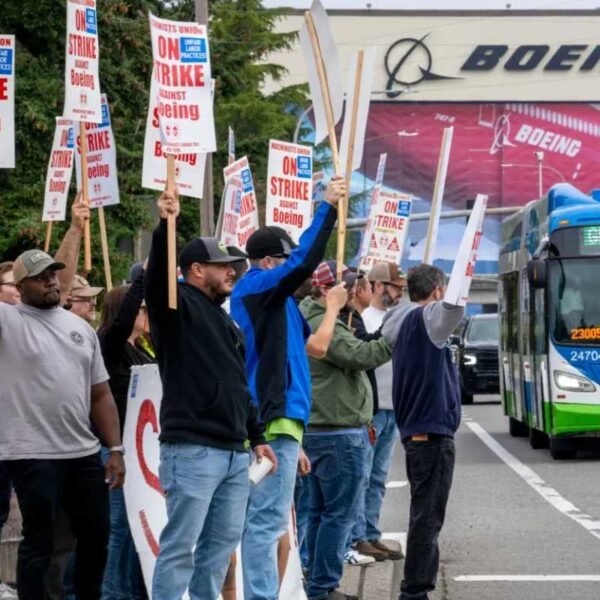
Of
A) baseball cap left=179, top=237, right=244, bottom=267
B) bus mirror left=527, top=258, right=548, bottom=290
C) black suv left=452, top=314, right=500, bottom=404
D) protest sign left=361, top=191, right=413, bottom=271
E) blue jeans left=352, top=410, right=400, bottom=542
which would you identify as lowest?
black suv left=452, top=314, right=500, bottom=404

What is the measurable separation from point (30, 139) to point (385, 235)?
10.6m

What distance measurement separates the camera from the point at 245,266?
8062 millimetres

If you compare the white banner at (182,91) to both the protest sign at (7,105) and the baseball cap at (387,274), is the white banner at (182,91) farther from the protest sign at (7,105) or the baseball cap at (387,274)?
the protest sign at (7,105)

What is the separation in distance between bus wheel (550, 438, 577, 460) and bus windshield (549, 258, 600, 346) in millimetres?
1305

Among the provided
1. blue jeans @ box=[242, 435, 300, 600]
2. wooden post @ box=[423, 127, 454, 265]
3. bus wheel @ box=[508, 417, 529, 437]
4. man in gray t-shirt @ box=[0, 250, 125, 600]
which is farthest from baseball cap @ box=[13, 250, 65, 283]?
bus wheel @ box=[508, 417, 529, 437]

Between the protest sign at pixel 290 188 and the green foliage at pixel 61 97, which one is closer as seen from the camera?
the protest sign at pixel 290 188

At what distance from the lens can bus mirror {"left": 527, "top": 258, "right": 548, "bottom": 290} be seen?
779 inches

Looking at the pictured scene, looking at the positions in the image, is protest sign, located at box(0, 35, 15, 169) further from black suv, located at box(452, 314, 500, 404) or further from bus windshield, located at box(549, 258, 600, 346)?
black suv, located at box(452, 314, 500, 404)

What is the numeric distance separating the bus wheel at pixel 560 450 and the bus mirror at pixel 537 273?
2.16 metres

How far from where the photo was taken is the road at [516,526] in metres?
10.7

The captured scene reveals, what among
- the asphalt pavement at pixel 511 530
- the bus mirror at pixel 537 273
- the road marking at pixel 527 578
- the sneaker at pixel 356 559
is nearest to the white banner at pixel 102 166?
the asphalt pavement at pixel 511 530

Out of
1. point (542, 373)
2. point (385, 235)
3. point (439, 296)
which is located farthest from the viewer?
point (542, 373)

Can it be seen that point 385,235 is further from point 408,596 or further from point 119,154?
point 119,154

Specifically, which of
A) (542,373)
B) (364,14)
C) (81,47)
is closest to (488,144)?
(364,14)
